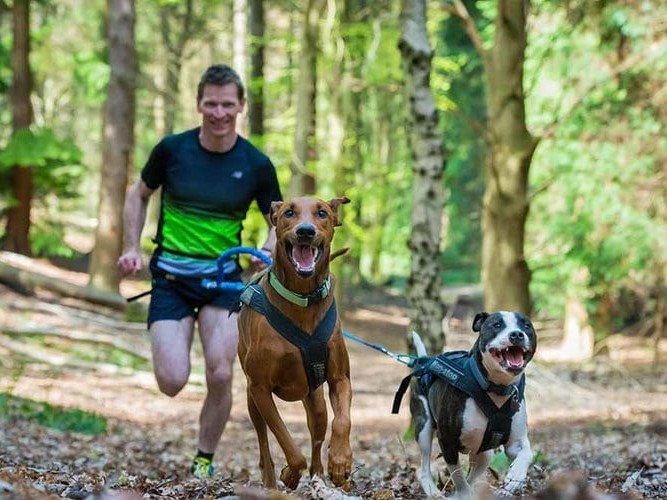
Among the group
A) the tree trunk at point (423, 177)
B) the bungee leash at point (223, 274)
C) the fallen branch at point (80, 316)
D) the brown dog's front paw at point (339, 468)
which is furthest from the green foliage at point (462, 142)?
the brown dog's front paw at point (339, 468)

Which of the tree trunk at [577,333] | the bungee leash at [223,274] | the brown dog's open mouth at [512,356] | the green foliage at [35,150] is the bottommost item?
the tree trunk at [577,333]

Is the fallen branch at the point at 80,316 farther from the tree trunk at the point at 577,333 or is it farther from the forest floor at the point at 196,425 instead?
the tree trunk at the point at 577,333

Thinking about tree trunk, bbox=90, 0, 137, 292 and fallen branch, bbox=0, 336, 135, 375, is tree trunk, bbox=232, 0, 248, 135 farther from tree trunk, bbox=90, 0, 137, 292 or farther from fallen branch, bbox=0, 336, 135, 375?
fallen branch, bbox=0, 336, 135, 375

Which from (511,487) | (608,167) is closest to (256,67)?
(608,167)

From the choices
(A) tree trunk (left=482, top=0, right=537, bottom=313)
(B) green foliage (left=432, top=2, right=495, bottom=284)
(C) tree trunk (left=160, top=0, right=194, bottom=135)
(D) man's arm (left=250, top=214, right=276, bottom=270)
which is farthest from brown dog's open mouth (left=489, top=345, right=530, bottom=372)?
(C) tree trunk (left=160, top=0, right=194, bottom=135)

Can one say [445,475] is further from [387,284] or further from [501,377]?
[387,284]

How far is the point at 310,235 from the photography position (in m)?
4.88

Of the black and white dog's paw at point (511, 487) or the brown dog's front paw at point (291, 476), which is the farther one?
the brown dog's front paw at point (291, 476)

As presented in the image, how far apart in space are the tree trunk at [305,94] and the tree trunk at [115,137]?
336 centimetres

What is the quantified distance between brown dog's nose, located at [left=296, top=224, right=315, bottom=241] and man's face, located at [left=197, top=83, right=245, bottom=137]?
203 centimetres

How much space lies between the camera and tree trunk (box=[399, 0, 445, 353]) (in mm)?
9867

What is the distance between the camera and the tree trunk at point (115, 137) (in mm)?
19609

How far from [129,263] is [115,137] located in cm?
1349

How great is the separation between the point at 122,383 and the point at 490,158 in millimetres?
5918
